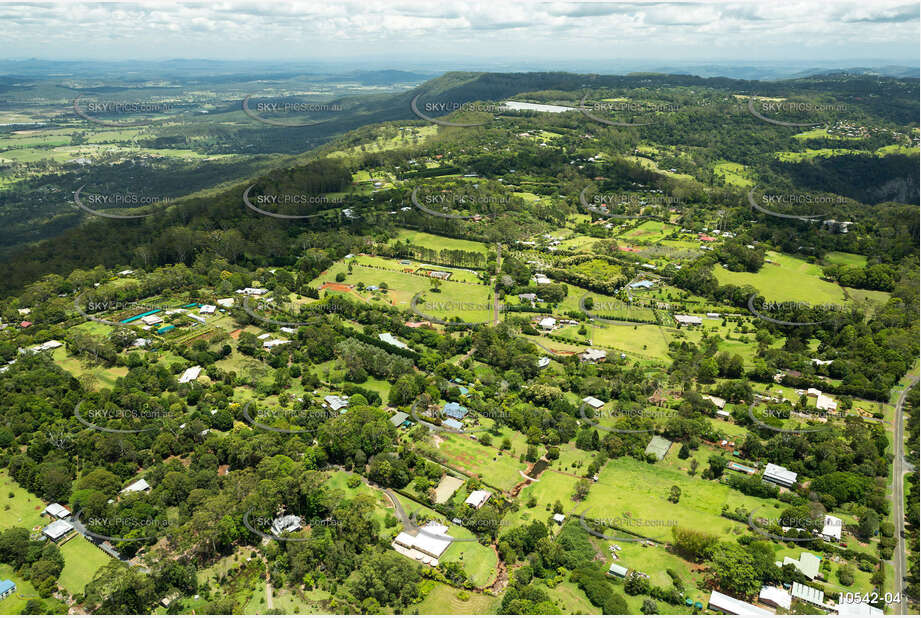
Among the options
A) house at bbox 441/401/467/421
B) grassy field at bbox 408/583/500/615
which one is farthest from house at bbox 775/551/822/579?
house at bbox 441/401/467/421

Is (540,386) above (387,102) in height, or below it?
below

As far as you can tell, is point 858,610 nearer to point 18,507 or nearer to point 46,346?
point 18,507

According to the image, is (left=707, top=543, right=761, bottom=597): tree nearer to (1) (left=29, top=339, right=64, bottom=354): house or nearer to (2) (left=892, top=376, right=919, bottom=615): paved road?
(2) (left=892, top=376, right=919, bottom=615): paved road

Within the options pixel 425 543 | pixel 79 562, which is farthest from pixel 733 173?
pixel 79 562

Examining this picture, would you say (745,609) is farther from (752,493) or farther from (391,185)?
(391,185)

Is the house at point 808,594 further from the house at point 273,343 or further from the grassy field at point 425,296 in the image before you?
the house at point 273,343

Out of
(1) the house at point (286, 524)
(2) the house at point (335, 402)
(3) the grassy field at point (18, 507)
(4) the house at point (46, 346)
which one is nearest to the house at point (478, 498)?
(1) the house at point (286, 524)

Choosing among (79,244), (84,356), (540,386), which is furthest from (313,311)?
(79,244)
